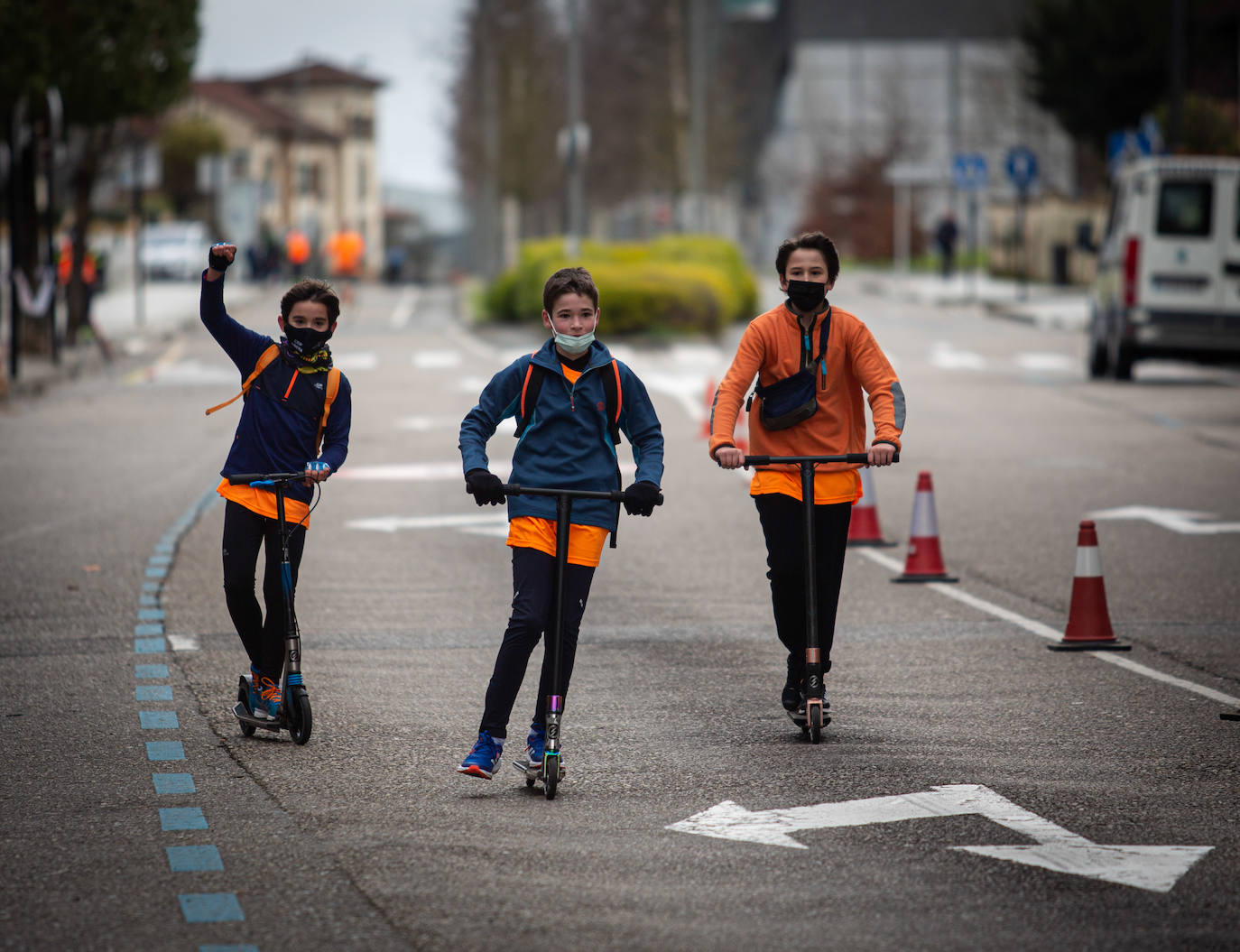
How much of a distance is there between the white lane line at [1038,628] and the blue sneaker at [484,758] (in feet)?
10.2

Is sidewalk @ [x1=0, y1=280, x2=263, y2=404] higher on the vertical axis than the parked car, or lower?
lower

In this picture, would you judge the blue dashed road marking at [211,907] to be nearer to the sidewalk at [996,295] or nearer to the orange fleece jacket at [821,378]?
the orange fleece jacket at [821,378]

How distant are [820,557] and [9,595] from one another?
5177 millimetres

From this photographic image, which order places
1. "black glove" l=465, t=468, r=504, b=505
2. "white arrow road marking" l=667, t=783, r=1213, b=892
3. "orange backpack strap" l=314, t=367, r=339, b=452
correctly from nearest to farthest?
"white arrow road marking" l=667, t=783, r=1213, b=892 → "black glove" l=465, t=468, r=504, b=505 → "orange backpack strap" l=314, t=367, r=339, b=452

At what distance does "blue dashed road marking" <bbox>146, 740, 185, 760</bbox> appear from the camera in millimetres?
7000

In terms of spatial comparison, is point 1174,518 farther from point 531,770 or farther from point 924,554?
point 531,770

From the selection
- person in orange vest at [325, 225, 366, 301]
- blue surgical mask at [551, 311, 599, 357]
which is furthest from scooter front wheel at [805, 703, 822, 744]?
person in orange vest at [325, 225, 366, 301]

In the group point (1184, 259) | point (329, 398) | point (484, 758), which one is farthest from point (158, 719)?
point (1184, 259)

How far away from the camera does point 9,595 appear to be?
10.9 metres

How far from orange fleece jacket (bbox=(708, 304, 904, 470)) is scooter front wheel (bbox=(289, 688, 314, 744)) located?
1795 millimetres

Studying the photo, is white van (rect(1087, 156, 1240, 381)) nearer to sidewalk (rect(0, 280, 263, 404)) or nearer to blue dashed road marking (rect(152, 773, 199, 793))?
sidewalk (rect(0, 280, 263, 404))

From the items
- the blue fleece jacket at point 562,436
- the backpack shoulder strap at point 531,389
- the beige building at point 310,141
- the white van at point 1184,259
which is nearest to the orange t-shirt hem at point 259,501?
the blue fleece jacket at point 562,436

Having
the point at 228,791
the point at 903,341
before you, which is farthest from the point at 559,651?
the point at 903,341

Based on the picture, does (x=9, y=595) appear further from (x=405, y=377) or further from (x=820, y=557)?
(x=405, y=377)
